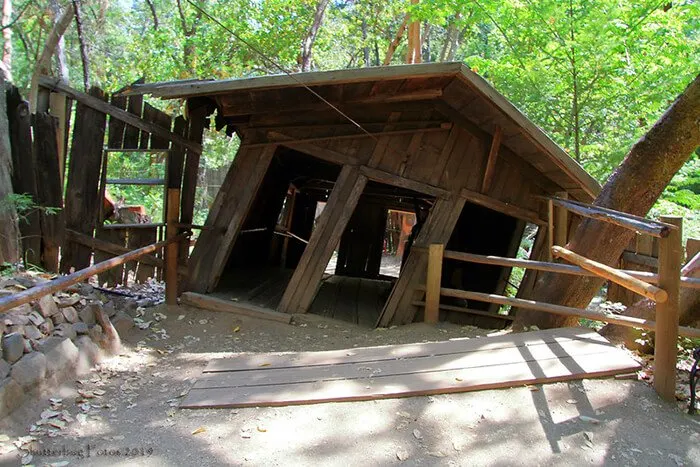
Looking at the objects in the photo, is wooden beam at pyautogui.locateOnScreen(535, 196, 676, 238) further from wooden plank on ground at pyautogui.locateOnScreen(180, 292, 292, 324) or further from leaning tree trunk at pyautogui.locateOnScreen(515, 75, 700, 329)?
wooden plank on ground at pyautogui.locateOnScreen(180, 292, 292, 324)

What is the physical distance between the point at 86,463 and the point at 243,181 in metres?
4.30

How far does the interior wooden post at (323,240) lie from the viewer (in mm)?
6117

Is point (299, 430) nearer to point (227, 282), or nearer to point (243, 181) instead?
point (243, 181)

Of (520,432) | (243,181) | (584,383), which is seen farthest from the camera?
(243,181)

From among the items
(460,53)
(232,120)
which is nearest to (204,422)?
(232,120)

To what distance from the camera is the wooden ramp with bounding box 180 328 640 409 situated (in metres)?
3.07

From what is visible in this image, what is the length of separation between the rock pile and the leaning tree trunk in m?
4.13

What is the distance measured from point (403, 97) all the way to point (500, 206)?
2.06 m

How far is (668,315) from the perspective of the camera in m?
2.89

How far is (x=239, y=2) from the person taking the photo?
51.4 feet

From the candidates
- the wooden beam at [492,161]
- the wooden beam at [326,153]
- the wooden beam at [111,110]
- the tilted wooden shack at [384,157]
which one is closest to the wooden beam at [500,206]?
the tilted wooden shack at [384,157]

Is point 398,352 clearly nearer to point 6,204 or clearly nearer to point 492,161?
point 492,161

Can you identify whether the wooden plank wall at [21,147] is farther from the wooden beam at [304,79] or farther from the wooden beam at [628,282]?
the wooden beam at [628,282]

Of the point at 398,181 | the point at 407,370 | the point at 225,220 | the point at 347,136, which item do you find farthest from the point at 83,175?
the point at 407,370
